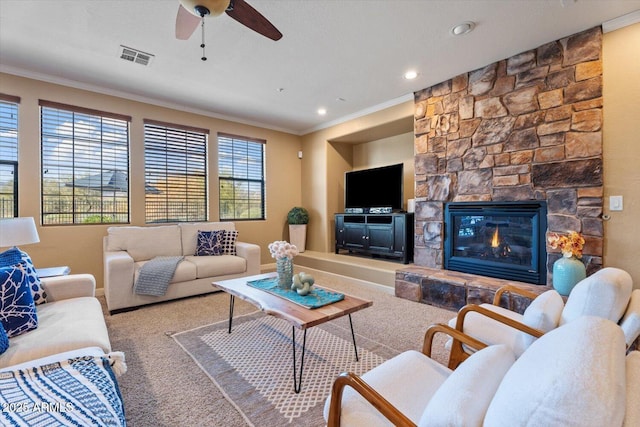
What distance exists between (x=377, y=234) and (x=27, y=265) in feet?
12.8

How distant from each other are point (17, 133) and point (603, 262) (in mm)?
6195

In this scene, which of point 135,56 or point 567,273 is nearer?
point 567,273

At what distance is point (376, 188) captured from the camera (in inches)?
188

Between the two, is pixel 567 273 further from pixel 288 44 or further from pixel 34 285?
A: pixel 34 285

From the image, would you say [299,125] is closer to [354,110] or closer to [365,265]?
[354,110]

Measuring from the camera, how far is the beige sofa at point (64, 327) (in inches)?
57.9

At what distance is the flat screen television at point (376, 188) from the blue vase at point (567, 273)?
81.4 inches

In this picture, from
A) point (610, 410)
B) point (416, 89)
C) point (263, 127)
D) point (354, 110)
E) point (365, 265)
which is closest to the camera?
point (610, 410)

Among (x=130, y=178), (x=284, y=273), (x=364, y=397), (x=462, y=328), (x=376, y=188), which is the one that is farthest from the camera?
(x=376, y=188)

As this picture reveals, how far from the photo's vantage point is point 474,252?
3.53 meters

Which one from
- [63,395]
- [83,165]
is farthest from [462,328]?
[83,165]

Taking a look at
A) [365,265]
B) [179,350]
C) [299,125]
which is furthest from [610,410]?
[299,125]

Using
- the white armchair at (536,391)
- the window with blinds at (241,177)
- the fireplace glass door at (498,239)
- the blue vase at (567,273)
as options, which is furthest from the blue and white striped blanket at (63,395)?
the window with blinds at (241,177)

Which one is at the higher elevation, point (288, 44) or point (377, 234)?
point (288, 44)
